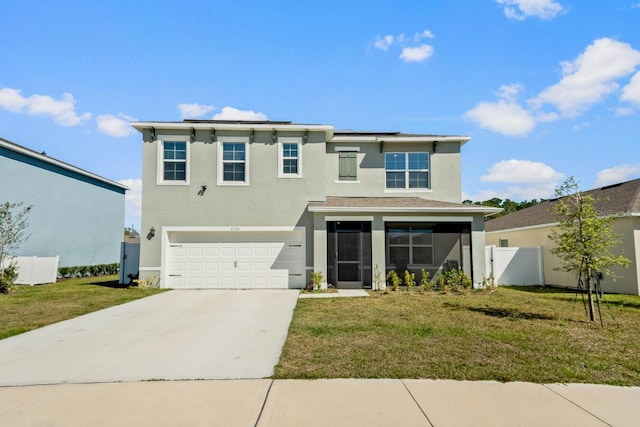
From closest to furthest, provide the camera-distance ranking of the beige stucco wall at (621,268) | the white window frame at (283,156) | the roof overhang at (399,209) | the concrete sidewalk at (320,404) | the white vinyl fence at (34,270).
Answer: the concrete sidewalk at (320,404) < the beige stucco wall at (621,268) < the roof overhang at (399,209) < the white window frame at (283,156) < the white vinyl fence at (34,270)

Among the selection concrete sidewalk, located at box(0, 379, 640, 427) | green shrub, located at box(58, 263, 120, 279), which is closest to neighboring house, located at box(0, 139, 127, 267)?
green shrub, located at box(58, 263, 120, 279)

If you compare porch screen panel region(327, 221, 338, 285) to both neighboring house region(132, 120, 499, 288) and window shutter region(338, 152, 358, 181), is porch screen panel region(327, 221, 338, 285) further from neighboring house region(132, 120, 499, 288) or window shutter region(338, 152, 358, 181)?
window shutter region(338, 152, 358, 181)

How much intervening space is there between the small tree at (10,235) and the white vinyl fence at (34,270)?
2.02ft

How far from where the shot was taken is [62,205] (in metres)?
21.4

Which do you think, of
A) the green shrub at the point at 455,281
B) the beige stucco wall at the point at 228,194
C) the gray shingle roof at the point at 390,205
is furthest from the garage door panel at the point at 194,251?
the green shrub at the point at 455,281

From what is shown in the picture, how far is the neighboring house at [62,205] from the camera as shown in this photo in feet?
60.6

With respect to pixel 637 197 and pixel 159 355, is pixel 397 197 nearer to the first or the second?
pixel 637 197

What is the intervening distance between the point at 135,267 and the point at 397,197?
1164 centimetres

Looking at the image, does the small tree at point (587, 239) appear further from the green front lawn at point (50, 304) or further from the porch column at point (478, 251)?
the green front lawn at point (50, 304)

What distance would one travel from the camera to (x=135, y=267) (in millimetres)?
15906

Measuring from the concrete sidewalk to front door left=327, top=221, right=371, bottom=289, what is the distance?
959cm

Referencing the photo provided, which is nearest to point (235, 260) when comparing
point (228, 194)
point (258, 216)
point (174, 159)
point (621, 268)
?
point (258, 216)

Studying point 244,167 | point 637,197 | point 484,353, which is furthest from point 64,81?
point 637,197

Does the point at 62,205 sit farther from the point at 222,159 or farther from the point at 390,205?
the point at 390,205
